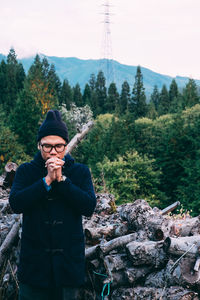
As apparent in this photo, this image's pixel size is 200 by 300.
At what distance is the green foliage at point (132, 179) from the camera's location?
1033 inches

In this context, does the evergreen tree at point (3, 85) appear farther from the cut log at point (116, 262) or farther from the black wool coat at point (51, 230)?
the black wool coat at point (51, 230)

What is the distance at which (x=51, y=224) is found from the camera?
2.70 metres

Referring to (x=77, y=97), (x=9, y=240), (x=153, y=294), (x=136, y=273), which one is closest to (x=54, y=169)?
(x=136, y=273)

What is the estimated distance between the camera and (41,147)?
279 cm

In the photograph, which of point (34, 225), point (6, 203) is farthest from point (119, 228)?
point (6, 203)

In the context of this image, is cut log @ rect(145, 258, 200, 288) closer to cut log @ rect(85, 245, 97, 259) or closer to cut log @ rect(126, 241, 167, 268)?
cut log @ rect(126, 241, 167, 268)

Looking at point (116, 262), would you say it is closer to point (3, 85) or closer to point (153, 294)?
point (153, 294)

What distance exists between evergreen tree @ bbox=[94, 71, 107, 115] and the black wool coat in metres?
73.5

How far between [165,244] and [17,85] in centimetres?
6270

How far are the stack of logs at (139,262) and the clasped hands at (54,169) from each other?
149 cm

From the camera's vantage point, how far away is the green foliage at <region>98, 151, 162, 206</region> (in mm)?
26234

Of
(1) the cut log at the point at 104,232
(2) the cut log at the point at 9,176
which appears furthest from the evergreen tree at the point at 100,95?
(1) the cut log at the point at 104,232

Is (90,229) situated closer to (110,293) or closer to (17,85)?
(110,293)

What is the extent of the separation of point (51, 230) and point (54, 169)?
554mm
